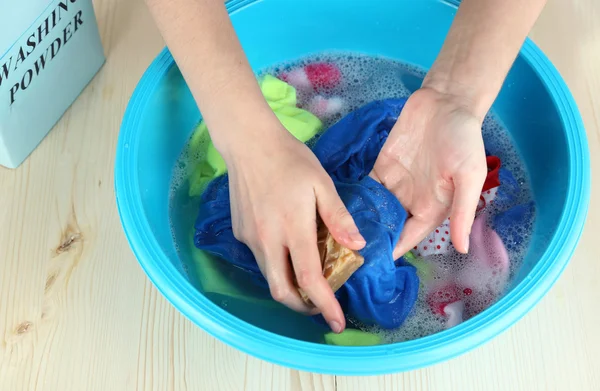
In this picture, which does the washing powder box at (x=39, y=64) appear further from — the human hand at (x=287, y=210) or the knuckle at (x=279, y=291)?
the knuckle at (x=279, y=291)

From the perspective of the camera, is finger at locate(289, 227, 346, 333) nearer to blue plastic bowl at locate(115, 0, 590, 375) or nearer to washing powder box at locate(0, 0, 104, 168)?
blue plastic bowl at locate(115, 0, 590, 375)

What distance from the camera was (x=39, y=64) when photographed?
0.89 meters

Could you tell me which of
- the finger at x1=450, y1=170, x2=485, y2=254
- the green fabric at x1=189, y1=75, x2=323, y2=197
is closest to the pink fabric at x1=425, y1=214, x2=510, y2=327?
the finger at x1=450, y1=170, x2=485, y2=254

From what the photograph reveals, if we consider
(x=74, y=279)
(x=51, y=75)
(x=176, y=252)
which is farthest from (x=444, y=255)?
(x=51, y=75)

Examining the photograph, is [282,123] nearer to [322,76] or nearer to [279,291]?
[322,76]

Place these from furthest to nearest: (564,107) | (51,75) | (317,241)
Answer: (51,75), (564,107), (317,241)

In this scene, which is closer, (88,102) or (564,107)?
(564,107)

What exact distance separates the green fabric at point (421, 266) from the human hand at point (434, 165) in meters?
0.06

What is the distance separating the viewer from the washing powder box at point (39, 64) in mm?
822

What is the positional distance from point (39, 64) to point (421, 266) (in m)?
0.60

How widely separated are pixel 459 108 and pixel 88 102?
1.96 ft

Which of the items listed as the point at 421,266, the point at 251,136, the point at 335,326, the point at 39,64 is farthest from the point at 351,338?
Answer: the point at 39,64

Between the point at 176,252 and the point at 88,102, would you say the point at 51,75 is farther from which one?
the point at 176,252

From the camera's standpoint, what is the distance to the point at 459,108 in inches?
28.3
